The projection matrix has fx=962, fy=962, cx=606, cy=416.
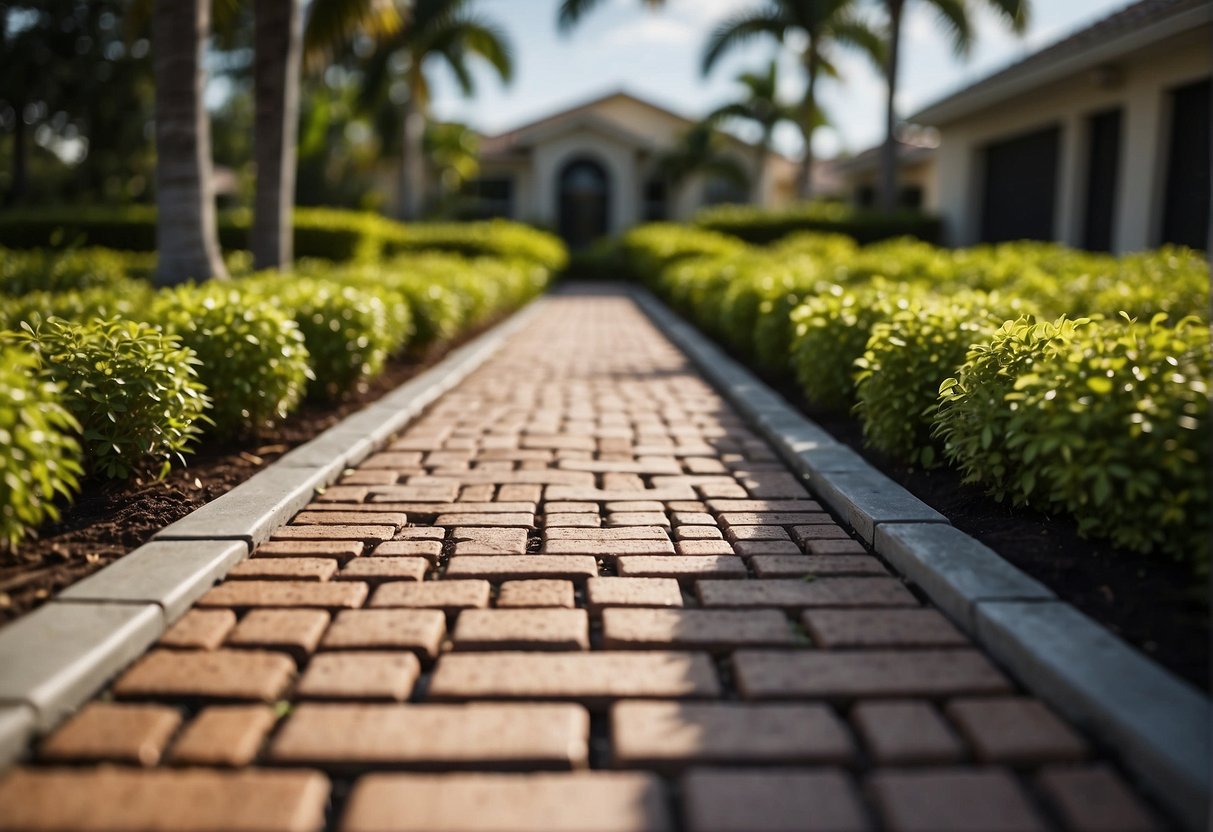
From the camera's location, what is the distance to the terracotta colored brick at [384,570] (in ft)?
10.6

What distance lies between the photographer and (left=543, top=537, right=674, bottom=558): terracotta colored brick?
11.6 feet

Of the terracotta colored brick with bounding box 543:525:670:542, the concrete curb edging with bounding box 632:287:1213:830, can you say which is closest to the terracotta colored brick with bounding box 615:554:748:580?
the terracotta colored brick with bounding box 543:525:670:542

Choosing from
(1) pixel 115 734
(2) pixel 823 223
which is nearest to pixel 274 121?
(1) pixel 115 734

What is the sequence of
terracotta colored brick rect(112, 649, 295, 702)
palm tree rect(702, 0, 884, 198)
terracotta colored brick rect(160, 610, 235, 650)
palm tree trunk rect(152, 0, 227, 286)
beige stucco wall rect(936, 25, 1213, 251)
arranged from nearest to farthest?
terracotta colored brick rect(112, 649, 295, 702) < terracotta colored brick rect(160, 610, 235, 650) < palm tree trunk rect(152, 0, 227, 286) < beige stucco wall rect(936, 25, 1213, 251) < palm tree rect(702, 0, 884, 198)

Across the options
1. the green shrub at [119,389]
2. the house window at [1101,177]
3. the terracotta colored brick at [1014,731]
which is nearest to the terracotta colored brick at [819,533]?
the terracotta colored brick at [1014,731]

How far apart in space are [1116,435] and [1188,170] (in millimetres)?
10153

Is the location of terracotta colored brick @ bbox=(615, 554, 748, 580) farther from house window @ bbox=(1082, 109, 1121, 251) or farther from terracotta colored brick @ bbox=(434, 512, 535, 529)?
house window @ bbox=(1082, 109, 1121, 251)

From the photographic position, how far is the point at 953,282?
7887 mm

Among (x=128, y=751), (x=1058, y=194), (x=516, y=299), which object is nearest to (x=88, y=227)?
(x=516, y=299)

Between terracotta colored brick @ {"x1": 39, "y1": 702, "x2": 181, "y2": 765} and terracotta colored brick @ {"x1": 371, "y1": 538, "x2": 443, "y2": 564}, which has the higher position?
terracotta colored brick @ {"x1": 371, "y1": 538, "x2": 443, "y2": 564}

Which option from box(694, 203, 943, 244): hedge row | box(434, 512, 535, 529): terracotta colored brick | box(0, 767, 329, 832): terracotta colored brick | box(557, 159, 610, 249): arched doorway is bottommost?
box(0, 767, 329, 832): terracotta colored brick

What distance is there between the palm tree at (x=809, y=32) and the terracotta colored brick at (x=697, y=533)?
67.9ft

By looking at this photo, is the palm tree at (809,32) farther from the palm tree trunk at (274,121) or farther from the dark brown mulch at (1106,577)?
the dark brown mulch at (1106,577)

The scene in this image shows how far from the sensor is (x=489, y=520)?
396 cm
